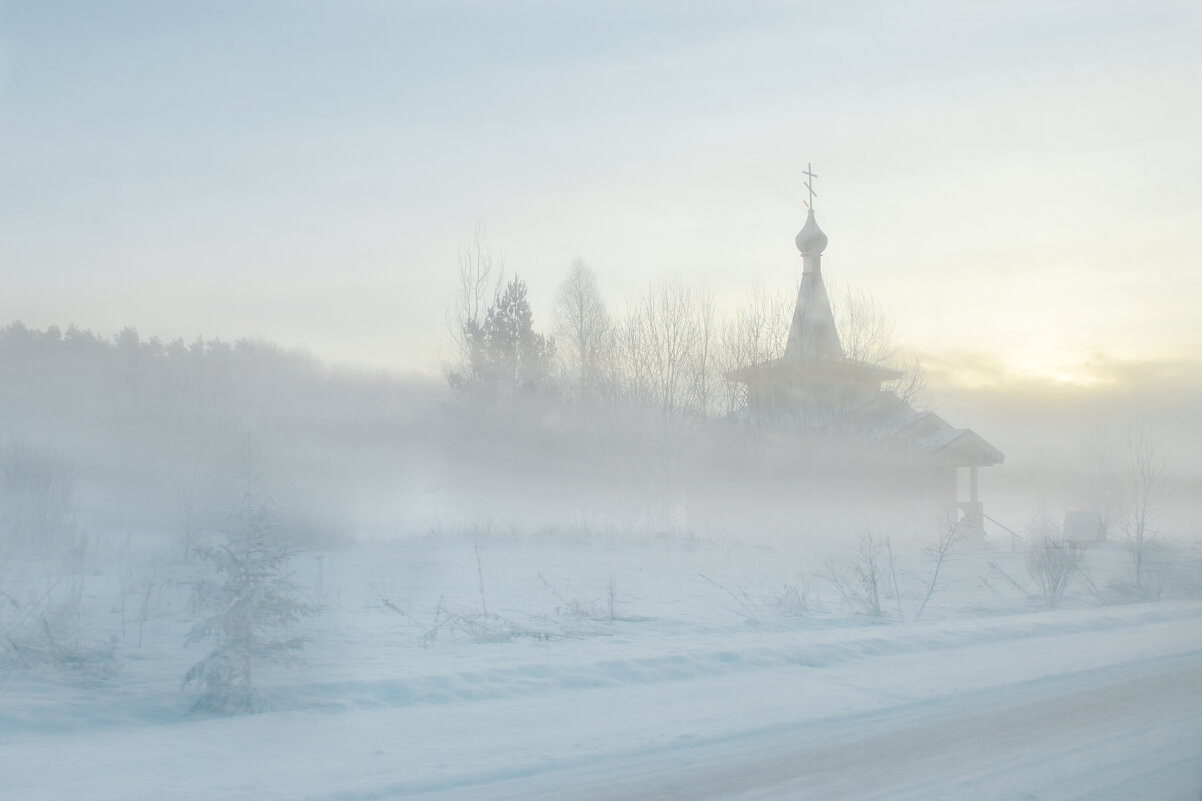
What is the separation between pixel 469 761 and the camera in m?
5.99

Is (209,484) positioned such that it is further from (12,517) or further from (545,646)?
(545,646)

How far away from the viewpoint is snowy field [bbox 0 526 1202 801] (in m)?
5.63

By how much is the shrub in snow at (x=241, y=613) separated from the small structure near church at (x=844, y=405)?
67.0ft

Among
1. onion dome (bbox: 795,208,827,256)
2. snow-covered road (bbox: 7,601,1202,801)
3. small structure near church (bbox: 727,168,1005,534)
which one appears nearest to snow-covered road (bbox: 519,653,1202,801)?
snow-covered road (bbox: 7,601,1202,801)

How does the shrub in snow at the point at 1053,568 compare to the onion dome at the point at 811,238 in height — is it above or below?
below

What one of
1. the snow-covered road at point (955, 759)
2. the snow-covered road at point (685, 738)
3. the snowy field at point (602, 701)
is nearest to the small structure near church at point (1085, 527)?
the snowy field at point (602, 701)

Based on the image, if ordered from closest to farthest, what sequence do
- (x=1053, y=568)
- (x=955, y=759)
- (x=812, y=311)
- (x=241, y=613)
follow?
(x=955, y=759) < (x=241, y=613) < (x=1053, y=568) < (x=812, y=311)

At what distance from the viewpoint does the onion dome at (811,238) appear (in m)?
30.3

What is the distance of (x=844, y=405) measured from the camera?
25797 mm

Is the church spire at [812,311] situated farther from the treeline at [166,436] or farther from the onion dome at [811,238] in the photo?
the treeline at [166,436]

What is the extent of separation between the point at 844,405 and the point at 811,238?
724 cm


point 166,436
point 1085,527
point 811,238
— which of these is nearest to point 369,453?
point 166,436

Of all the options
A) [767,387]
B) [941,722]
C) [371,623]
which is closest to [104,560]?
[371,623]

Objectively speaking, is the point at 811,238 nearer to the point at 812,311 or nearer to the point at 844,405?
the point at 812,311
